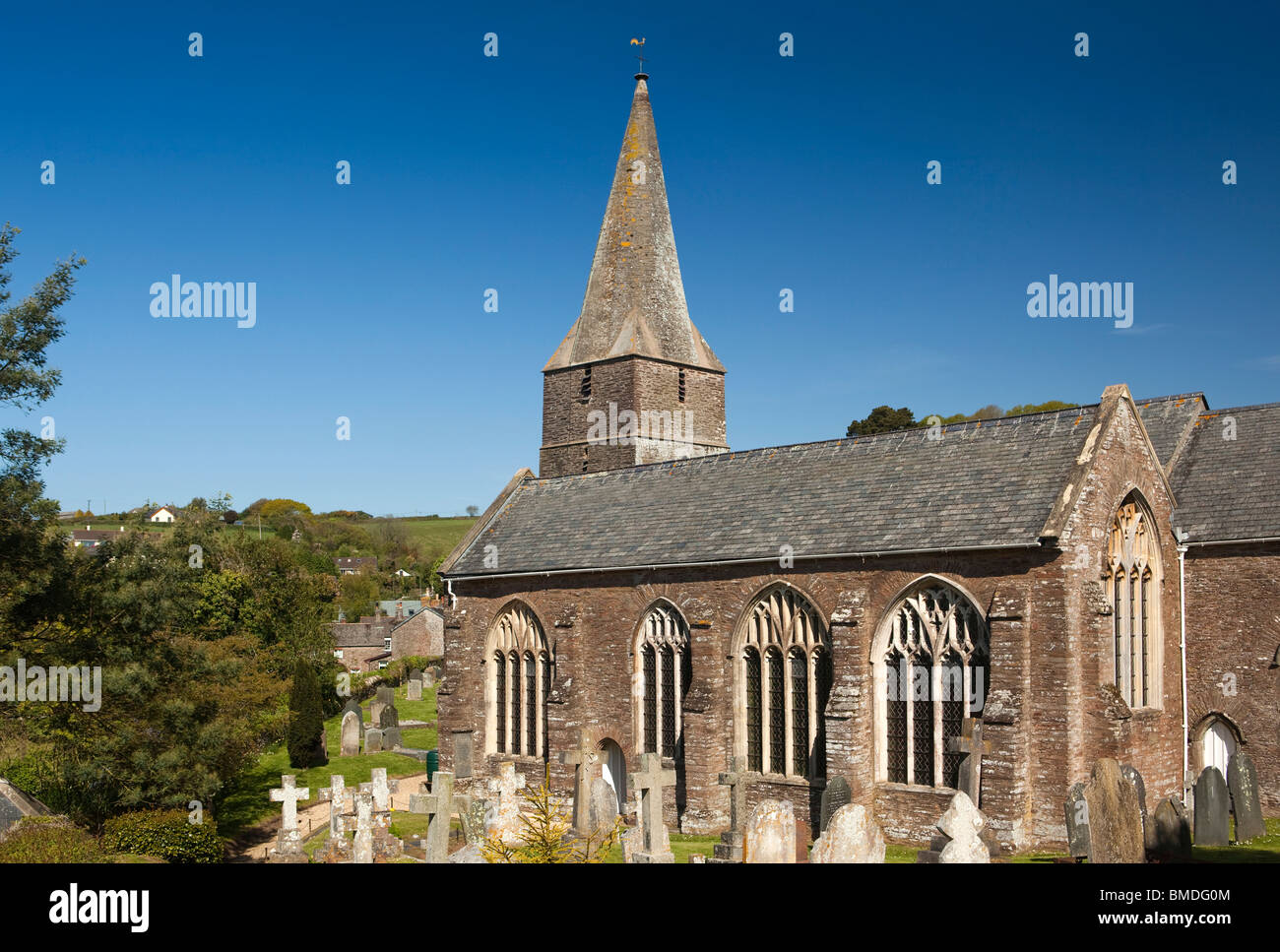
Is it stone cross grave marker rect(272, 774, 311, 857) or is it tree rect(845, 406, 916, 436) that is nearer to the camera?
stone cross grave marker rect(272, 774, 311, 857)

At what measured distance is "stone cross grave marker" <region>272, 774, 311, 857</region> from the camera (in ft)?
72.5

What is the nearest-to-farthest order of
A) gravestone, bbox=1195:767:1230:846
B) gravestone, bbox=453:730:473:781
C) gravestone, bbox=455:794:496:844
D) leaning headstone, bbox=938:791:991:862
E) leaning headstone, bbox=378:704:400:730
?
leaning headstone, bbox=938:791:991:862, gravestone, bbox=455:794:496:844, gravestone, bbox=1195:767:1230:846, gravestone, bbox=453:730:473:781, leaning headstone, bbox=378:704:400:730

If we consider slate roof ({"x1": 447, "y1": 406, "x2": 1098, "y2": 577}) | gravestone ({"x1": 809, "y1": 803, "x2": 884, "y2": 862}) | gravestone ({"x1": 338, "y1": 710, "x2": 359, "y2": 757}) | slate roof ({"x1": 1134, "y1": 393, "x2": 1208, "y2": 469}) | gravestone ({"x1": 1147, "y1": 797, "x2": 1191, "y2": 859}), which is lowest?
gravestone ({"x1": 338, "y1": 710, "x2": 359, "y2": 757})

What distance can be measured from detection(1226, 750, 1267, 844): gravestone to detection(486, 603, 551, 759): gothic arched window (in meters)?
17.6

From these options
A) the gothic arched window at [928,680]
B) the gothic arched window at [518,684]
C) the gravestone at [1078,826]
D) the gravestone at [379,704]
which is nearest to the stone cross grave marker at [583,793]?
the gothic arched window at [928,680]

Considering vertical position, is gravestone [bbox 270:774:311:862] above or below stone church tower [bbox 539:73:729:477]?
below

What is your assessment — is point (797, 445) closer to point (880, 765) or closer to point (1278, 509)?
point (880, 765)

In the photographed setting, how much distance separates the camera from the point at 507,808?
15039 millimetres

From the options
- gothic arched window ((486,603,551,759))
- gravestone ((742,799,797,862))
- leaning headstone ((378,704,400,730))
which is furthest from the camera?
leaning headstone ((378,704,400,730))

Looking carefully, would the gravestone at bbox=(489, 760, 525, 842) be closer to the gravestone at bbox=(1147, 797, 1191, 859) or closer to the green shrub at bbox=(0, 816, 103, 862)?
the green shrub at bbox=(0, 816, 103, 862)

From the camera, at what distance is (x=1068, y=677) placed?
2092 centimetres

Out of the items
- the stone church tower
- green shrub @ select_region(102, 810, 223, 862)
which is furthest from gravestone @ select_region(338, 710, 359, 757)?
green shrub @ select_region(102, 810, 223, 862)

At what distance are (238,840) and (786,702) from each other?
1557 centimetres

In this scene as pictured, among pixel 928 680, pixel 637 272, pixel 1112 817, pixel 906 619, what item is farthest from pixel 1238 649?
pixel 637 272
